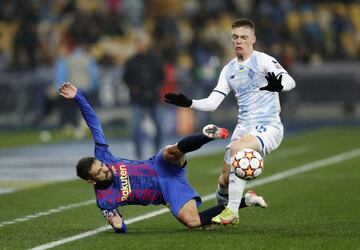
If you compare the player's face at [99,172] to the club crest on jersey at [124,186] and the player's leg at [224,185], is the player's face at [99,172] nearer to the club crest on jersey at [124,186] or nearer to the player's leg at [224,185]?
the club crest on jersey at [124,186]

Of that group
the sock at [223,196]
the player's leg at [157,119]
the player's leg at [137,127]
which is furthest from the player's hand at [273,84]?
the player's leg at [157,119]

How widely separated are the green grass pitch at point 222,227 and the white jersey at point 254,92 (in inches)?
43.1

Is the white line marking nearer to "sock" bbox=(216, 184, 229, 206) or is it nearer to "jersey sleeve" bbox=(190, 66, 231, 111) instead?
"sock" bbox=(216, 184, 229, 206)

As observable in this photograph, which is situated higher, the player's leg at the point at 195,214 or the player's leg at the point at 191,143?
the player's leg at the point at 191,143

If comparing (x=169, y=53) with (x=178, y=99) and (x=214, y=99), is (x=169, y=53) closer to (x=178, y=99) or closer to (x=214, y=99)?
(x=214, y=99)

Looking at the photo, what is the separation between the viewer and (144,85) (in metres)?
22.2

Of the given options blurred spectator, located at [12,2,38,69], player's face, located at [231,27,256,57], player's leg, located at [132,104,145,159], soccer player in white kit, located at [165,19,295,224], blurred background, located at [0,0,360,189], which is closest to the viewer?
soccer player in white kit, located at [165,19,295,224]

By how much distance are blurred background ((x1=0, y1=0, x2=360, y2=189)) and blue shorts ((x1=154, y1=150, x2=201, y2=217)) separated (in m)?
16.7

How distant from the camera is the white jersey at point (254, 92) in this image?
1162 centimetres

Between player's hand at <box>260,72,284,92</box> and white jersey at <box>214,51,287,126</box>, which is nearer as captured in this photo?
player's hand at <box>260,72,284,92</box>

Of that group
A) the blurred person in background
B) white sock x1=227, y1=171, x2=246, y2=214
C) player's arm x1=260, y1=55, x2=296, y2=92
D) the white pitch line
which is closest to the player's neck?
player's arm x1=260, y1=55, x2=296, y2=92

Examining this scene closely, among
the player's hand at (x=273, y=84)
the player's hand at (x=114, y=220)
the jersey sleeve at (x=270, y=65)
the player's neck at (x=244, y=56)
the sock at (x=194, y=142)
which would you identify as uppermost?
the player's neck at (x=244, y=56)

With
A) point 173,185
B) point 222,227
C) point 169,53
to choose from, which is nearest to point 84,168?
point 173,185

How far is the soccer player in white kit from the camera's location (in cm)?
1132
